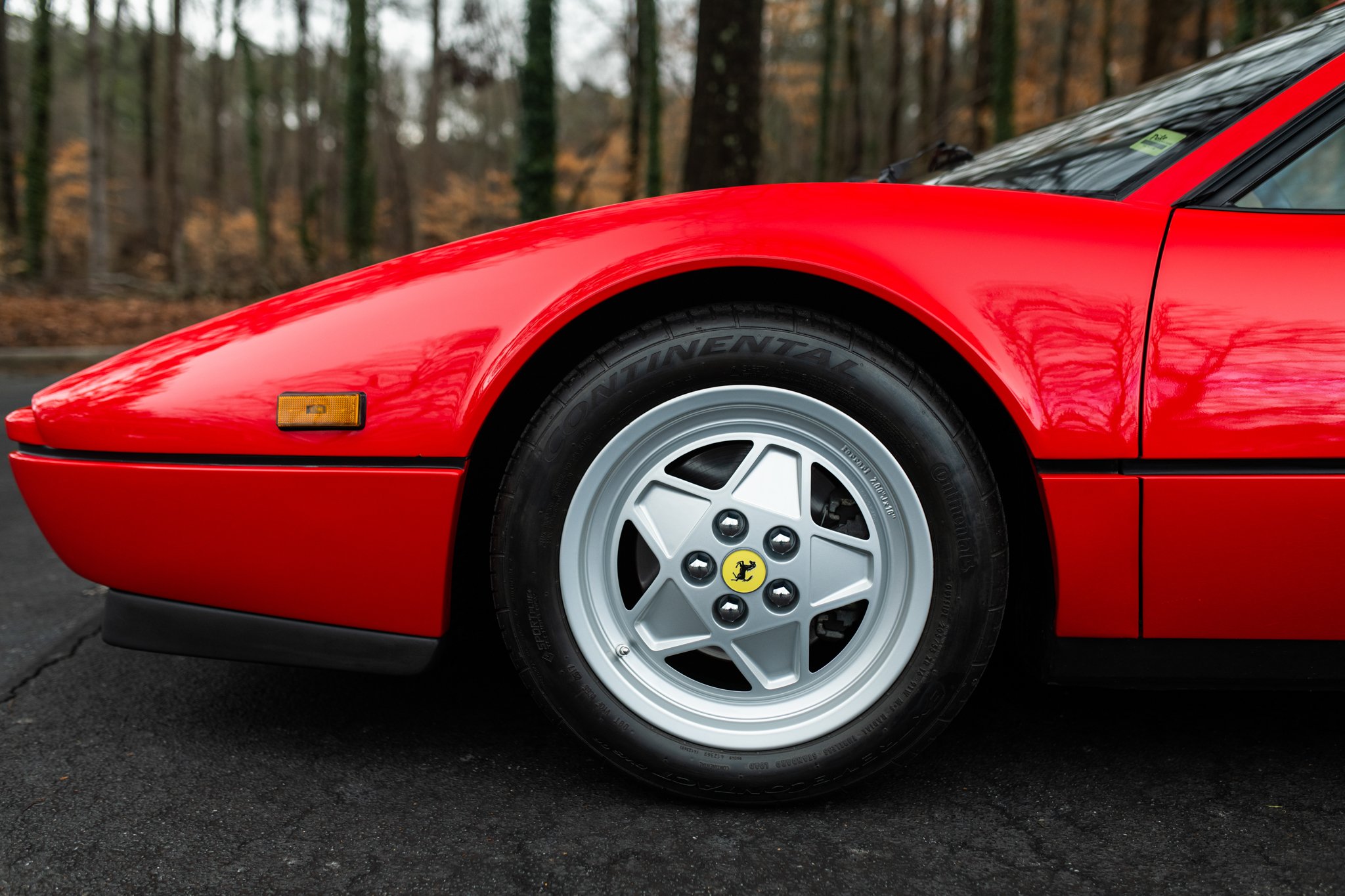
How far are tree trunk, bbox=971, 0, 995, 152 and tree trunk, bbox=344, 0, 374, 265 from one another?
410 inches

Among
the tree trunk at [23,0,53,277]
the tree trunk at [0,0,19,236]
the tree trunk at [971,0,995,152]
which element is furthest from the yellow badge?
the tree trunk at [0,0,19,236]

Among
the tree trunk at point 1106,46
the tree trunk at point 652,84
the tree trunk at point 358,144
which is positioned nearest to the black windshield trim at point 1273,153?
the tree trunk at point 652,84

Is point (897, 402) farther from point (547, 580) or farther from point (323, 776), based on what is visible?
point (323, 776)

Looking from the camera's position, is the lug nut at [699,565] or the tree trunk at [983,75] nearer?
the lug nut at [699,565]

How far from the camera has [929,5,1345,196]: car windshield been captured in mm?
1540

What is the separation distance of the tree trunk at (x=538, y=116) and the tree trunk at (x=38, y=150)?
8.64m

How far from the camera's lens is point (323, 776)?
5.13 ft

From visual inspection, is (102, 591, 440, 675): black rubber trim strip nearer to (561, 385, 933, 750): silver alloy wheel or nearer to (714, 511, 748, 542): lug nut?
(561, 385, 933, 750): silver alloy wheel

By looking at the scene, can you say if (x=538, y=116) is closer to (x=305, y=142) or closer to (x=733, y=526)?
(x=733, y=526)

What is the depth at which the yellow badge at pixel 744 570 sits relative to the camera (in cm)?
144

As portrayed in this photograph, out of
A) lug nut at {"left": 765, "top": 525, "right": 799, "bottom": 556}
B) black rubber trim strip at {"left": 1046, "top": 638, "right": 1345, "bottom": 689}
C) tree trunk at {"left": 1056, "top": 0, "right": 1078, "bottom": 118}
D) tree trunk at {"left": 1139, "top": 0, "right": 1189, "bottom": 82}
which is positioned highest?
tree trunk at {"left": 1056, "top": 0, "right": 1078, "bottom": 118}

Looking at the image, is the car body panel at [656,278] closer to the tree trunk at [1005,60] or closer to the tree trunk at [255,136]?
the tree trunk at [1005,60]

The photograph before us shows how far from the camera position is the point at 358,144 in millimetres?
17922

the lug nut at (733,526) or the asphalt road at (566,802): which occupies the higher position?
the lug nut at (733,526)
